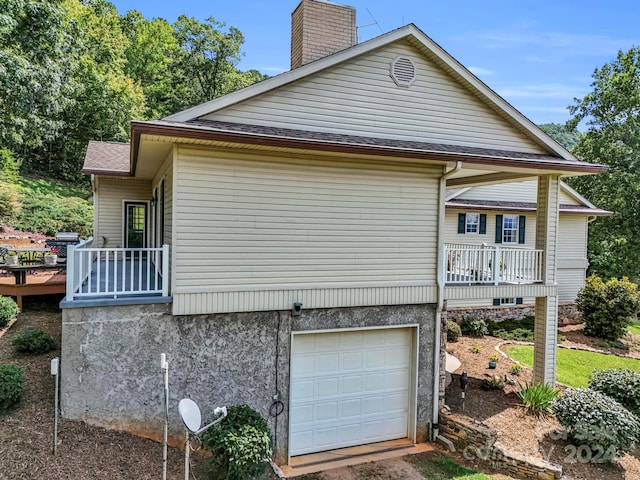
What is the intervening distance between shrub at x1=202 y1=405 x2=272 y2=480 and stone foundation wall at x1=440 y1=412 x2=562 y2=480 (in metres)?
3.89

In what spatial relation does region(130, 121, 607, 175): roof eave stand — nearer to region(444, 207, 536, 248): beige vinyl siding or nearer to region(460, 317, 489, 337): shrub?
region(444, 207, 536, 248): beige vinyl siding

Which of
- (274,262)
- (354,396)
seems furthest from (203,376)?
(354,396)

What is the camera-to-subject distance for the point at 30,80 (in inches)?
657

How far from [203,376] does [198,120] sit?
4.23 metres

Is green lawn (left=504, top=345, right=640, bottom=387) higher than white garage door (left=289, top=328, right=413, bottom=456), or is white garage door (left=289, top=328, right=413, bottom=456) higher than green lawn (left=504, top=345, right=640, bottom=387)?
white garage door (left=289, top=328, right=413, bottom=456)

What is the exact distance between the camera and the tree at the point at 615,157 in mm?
24281

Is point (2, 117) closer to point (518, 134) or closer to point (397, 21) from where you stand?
point (397, 21)

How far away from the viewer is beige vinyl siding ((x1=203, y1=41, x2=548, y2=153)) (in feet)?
25.8

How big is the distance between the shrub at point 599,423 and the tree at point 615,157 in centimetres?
2028

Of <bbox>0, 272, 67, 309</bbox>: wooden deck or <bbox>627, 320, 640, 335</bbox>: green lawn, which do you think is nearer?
<bbox>0, 272, 67, 309</bbox>: wooden deck

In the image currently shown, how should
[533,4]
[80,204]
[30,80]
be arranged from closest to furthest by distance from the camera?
[533,4], [30,80], [80,204]

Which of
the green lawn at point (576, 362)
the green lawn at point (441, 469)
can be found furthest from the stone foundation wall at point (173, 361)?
the green lawn at point (576, 362)

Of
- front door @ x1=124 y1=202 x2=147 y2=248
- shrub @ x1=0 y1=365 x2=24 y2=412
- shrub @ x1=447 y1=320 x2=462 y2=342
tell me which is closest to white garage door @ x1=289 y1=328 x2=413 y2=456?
shrub @ x1=0 y1=365 x2=24 y2=412

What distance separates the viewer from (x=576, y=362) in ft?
43.7
